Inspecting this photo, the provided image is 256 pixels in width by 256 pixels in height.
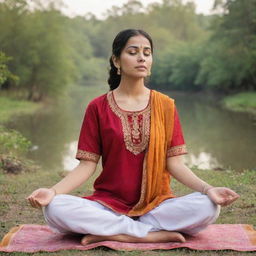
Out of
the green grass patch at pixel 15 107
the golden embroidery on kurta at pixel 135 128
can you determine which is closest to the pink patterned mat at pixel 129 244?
the golden embroidery on kurta at pixel 135 128

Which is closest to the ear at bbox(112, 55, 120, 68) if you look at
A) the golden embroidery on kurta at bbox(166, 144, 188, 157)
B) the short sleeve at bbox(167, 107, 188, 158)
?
the short sleeve at bbox(167, 107, 188, 158)

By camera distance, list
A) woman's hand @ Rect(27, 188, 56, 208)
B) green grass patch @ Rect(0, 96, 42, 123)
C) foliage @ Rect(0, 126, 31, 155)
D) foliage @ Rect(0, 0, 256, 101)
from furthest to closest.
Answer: foliage @ Rect(0, 0, 256, 101)
green grass patch @ Rect(0, 96, 42, 123)
foliage @ Rect(0, 126, 31, 155)
woman's hand @ Rect(27, 188, 56, 208)

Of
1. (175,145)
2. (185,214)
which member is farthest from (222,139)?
(185,214)

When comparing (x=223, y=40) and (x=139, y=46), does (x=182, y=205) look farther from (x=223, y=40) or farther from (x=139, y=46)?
(x=223, y=40)

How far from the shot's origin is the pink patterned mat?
3.55 metres

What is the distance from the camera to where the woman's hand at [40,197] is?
3447mm

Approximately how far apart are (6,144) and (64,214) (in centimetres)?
555

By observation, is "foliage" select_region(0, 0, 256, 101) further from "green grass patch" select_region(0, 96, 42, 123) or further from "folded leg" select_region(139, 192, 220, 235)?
"folded leg" select_region(139, 192, 220, 235)

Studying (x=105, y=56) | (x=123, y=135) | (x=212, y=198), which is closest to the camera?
(x=212, y=198)

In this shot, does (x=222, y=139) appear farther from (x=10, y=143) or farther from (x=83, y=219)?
(x=83, y=219)

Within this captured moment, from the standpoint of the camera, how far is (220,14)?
30.9 metres

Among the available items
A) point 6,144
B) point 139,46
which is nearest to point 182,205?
point 139,46

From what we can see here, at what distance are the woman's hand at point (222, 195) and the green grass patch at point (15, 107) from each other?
17626 millimetres

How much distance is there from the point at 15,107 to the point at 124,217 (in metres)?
21.5
